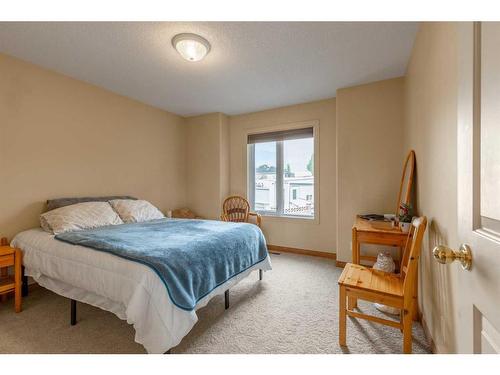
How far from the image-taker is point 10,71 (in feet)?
7.29

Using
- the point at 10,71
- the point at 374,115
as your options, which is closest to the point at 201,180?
the point at 10,71

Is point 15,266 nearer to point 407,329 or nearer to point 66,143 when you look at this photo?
point 66,143

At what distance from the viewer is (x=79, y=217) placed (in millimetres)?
2273

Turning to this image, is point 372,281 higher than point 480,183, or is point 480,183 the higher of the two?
point 480,183

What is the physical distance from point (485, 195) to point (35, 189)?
343cm

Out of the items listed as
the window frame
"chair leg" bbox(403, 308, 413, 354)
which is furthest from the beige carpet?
the window frame

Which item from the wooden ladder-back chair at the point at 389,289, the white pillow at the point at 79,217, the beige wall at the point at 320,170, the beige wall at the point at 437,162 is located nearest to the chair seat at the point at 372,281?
the wooden ladder-back chair at the point at 389,289

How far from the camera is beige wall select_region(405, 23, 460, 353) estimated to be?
3.83ft

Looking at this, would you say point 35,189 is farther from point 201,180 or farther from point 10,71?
point 201,180

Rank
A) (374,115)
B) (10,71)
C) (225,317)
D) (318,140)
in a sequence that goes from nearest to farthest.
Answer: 1. (225,317)
2. (10,71)
3. (374,115)
4. (318,140)

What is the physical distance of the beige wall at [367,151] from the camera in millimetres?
2695

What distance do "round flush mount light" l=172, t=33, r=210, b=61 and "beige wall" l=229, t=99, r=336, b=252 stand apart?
6.33ft

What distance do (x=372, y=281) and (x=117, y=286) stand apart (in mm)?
1706

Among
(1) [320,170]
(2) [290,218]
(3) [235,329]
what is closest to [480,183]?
(3) [235,329]
